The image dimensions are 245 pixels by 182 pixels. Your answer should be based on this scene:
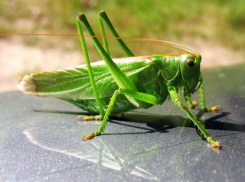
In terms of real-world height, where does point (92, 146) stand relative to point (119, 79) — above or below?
below

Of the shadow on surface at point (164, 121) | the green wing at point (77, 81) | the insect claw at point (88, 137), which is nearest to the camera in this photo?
the insect claw at point (88, 137)

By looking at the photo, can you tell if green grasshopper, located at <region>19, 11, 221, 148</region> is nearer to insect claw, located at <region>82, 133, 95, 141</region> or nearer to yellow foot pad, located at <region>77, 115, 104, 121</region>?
yellow foot pad, located at <region>77, 115, 104, 121</region>

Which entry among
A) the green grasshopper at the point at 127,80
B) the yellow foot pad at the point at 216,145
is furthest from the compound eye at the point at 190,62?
the yellow foot pad at the point at 216,145

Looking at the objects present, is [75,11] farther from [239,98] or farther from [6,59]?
[239,98]

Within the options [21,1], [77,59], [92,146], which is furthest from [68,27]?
[92,146]

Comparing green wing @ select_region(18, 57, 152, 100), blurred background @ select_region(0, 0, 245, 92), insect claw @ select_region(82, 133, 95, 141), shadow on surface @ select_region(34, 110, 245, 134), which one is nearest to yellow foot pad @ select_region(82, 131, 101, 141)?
insect claw @ select_region(82, 133, 95, 141)

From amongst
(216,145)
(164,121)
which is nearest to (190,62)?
(164,121)

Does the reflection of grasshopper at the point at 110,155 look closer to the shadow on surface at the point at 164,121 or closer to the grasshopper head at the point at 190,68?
the shadow on surface at the point at 164,121
